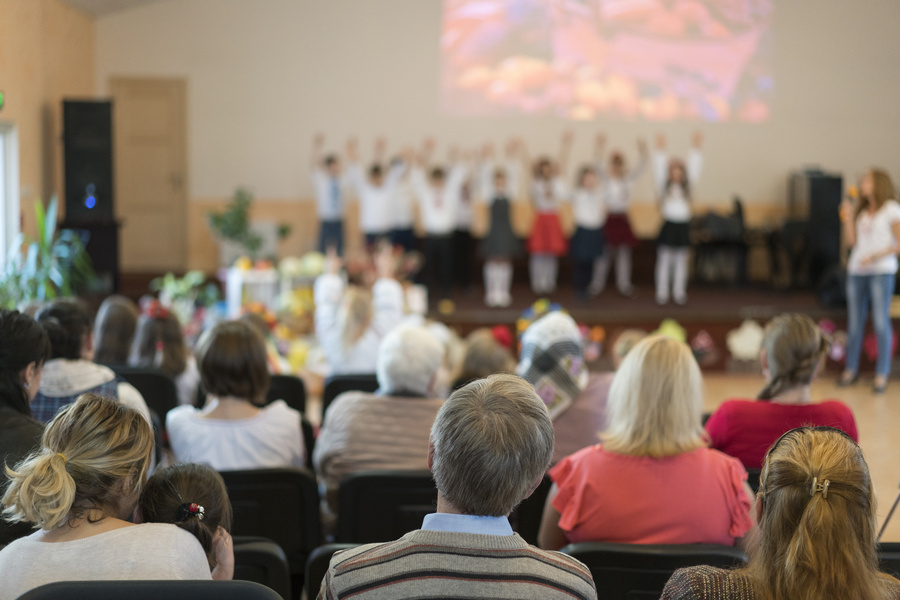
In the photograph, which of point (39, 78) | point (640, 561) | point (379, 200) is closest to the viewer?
point (640, 561)

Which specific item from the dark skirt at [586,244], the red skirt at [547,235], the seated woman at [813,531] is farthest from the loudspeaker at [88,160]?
the seated woman at [813,531]

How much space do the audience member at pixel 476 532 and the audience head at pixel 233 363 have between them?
50.0 inches

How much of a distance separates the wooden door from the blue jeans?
653cm

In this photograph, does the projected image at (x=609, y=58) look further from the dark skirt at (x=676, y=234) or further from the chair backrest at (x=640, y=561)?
the chair backrest at (x=640, y=561)

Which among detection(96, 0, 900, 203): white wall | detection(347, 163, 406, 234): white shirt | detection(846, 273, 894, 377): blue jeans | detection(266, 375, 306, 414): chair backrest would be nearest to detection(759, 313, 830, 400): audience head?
detection(266, 375, 306, 414): chair backrest

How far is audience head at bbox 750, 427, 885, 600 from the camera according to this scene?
45.8 inches

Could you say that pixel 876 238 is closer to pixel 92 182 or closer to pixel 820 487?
pixel 820 487

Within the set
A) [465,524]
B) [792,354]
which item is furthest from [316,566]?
[792,354]

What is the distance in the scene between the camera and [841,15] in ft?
27.2

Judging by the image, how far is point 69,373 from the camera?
7.89 ft

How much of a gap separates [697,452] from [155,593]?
1.25m

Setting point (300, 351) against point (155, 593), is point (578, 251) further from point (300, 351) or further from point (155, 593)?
point (155, 593)

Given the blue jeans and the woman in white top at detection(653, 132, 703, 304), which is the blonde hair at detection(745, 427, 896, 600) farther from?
the woman in white top at detection(653, 132, 703, 304)

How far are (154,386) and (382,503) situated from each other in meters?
1.27
